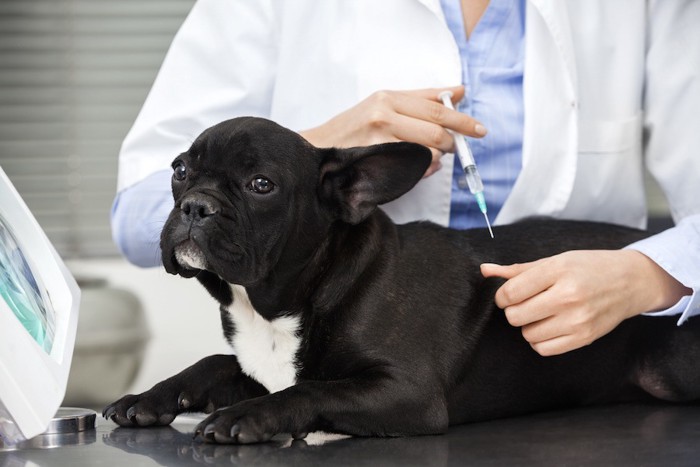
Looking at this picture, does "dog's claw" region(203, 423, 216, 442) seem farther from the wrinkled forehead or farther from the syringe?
the syringe

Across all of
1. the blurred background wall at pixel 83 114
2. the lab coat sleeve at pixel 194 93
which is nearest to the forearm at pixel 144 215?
the lab coat sleeve at pixel 194 93

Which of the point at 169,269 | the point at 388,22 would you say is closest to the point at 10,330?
the point at 169,269

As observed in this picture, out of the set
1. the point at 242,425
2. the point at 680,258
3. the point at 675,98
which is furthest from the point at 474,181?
the point at 242,425

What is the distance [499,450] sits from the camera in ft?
3.15

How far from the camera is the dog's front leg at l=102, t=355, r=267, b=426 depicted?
114 cm

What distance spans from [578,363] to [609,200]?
33 cm

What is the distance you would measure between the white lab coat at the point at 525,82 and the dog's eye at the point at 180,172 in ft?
0.99

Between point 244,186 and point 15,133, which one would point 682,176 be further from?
point 15,133

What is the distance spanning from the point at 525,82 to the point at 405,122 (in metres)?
0.24

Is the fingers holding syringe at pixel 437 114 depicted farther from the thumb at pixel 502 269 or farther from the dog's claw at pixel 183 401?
the dog's claw at pixel 183 401

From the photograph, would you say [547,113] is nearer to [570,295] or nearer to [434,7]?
[434,7]

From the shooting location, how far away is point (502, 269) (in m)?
1.21

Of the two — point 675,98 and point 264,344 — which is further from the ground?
point 675,98

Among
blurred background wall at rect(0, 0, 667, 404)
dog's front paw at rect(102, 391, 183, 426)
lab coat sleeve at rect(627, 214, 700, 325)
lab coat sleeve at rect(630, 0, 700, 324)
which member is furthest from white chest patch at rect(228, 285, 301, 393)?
blurred background wall at rect(0, 0, 667, 404)
